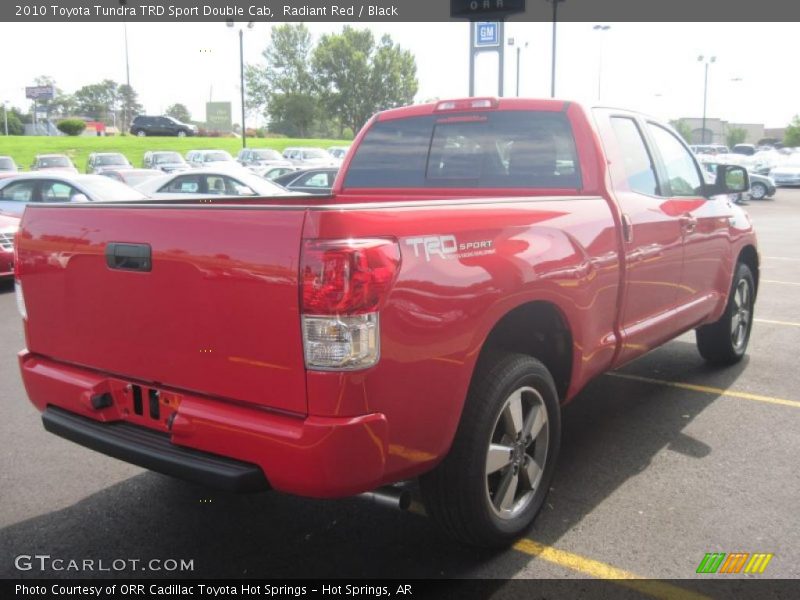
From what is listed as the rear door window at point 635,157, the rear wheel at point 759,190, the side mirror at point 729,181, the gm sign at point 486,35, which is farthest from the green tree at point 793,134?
the rear door window at point 635,157

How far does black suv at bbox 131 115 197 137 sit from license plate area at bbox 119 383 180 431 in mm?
65971

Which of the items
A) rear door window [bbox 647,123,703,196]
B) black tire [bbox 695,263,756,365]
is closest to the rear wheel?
black tire [bbox 695,263,756,365]

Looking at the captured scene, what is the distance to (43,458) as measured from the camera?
433cm

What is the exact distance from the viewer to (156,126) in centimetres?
6438

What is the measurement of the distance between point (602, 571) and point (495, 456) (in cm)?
65

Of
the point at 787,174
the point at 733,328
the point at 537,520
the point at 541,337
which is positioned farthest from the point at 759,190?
the point at 537,520

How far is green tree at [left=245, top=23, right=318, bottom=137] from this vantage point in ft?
313

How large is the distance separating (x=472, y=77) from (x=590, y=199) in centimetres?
1260

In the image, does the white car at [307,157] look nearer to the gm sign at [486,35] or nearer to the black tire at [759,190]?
the black tire at [759,190]

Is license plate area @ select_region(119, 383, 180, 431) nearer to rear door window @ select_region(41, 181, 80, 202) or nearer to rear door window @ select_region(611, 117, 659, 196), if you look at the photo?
rear door window @ select_region(611, 117, 659, 196)

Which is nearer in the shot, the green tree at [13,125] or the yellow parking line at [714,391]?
the yellow parking line at [714,391]

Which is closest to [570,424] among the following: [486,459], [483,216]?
[486,459]

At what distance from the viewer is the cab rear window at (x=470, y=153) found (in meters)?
4.18

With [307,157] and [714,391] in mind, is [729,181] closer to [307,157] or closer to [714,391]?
[714,391]
